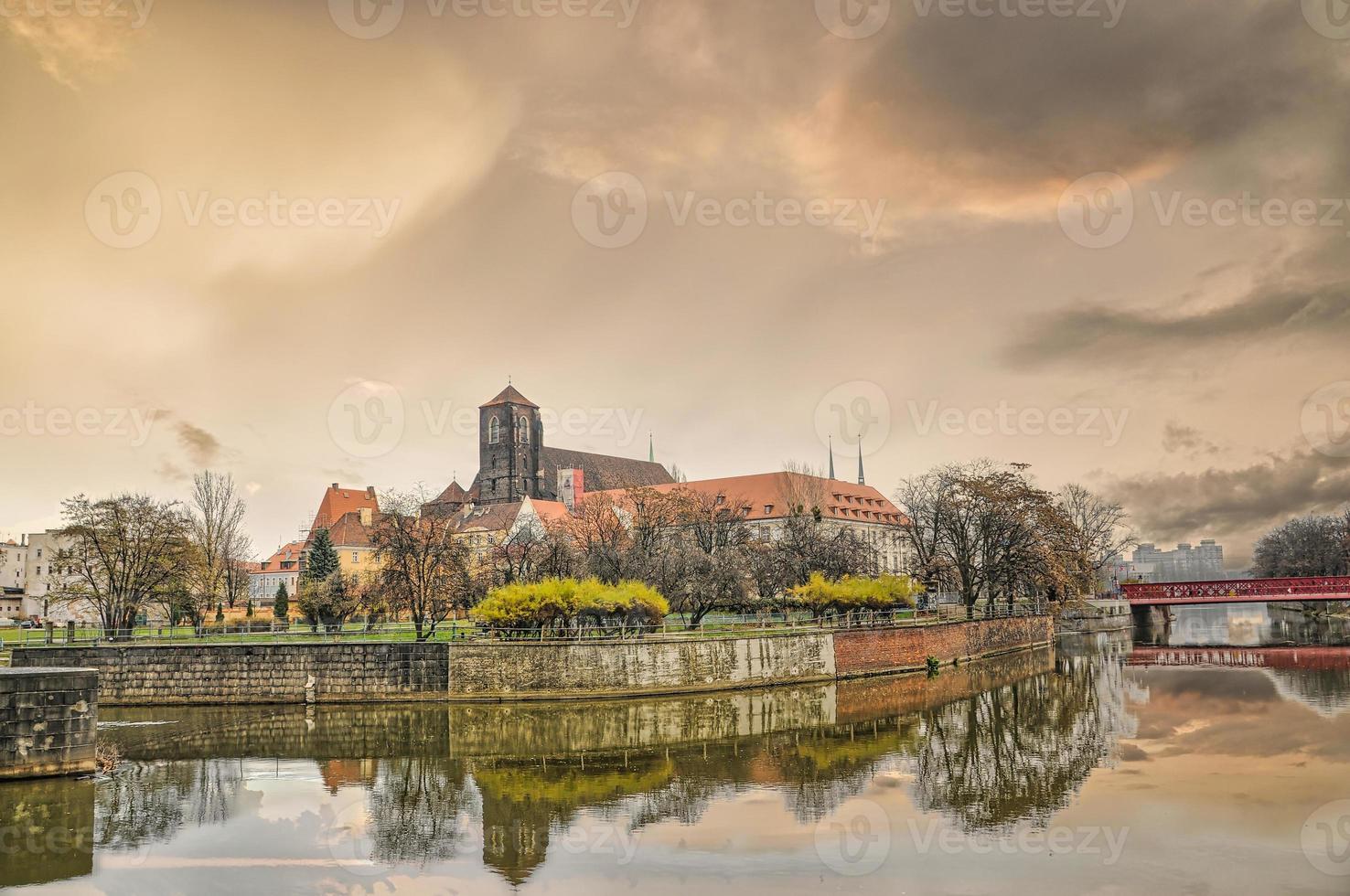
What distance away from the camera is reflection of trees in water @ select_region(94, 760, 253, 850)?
771 inches

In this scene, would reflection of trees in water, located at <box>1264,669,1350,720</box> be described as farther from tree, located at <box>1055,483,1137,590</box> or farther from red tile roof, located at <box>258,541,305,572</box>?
red tile roof, located at <box>258,541,305,572</box>

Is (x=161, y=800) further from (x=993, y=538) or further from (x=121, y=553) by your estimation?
(x=993, y=538)

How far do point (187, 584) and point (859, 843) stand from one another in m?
47.2

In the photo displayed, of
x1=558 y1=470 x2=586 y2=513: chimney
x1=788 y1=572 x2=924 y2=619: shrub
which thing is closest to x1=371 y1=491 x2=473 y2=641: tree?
x1=788 y1=572 x2=924 y2=619: shrub

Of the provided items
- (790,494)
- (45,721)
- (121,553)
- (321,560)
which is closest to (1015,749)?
(45,721)

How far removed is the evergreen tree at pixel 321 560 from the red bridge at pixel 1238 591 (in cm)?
6029

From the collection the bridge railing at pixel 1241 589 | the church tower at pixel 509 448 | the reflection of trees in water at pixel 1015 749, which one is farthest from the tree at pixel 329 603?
the church tower at pixel 509 448

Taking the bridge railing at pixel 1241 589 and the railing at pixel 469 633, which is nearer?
the railing at pixel 469 633

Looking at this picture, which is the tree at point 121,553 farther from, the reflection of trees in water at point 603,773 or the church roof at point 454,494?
the church roof at point 454,494

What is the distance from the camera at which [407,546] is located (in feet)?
160

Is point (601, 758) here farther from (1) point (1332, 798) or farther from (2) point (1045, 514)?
(2) point (1045, 514)

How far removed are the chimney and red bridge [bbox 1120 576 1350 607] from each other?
60.0 metres

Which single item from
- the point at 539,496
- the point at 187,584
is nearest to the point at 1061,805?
the point at 187,584

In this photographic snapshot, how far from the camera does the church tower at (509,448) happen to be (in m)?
122
